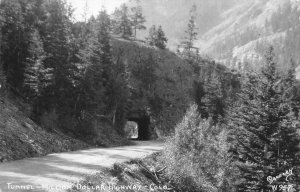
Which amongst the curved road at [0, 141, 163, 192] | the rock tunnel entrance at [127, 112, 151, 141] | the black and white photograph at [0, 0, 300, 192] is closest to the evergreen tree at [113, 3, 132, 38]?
the rock tunnel entrance at [127, 112, 151, 141]

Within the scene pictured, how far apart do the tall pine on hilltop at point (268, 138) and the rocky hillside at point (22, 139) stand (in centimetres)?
1459

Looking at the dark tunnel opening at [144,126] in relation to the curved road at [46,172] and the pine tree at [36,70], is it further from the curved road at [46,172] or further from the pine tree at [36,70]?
the curved road at [46,172]

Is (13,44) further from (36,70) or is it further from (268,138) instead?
(268,138)

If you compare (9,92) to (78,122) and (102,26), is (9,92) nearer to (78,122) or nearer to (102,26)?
(78,122)

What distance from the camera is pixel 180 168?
2317 centimetres

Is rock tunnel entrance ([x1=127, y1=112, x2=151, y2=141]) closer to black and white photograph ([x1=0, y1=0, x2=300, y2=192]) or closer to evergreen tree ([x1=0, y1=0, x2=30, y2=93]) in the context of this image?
black and white photograph ([x1=0, y1=0, x2=300, y2=192])

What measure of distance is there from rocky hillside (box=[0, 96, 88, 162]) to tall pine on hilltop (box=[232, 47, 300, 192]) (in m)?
14.6

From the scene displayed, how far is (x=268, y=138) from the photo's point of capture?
26719mm

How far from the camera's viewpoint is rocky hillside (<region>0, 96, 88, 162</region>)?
2105cm

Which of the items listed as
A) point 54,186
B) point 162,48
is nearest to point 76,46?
point 54,186

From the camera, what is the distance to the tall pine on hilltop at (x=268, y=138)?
25484 mm

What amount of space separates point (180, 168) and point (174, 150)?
10.5ft

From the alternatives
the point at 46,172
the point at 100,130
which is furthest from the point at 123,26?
the point at 46,172

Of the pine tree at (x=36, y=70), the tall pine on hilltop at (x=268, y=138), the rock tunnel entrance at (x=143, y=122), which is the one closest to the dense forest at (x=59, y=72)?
the pine tree at (x=36, y=70)
